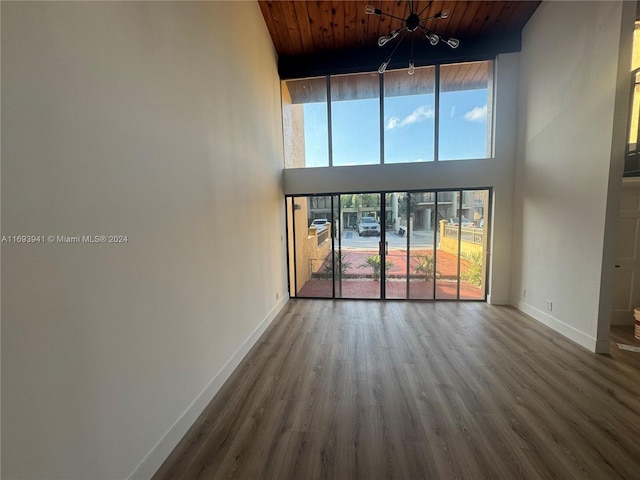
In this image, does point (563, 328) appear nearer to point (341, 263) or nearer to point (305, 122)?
point (341, 263)

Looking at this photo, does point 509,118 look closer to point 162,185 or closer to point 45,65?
point 162,185

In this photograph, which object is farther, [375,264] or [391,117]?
[375,264]

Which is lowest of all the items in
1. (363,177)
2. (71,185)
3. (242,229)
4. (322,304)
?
(322,304)

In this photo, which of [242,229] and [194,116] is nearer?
[194,116]

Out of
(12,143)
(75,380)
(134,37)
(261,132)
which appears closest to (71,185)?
(12,143)

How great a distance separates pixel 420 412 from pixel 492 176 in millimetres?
4221

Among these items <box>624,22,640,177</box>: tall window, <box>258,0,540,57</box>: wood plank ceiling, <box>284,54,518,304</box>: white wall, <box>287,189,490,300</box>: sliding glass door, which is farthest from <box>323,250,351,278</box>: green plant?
<box>624,22,640,177</box>: tall window

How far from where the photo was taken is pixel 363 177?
4898mm

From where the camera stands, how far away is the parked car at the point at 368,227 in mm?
5062

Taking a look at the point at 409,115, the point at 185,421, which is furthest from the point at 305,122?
the point at 185,421

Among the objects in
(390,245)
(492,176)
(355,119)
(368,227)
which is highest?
(355,119)

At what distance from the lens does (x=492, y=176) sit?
4.52 meters

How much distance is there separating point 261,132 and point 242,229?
1.69 m

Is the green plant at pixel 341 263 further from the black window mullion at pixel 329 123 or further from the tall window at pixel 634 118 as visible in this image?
the tall window at pixel 634 118
